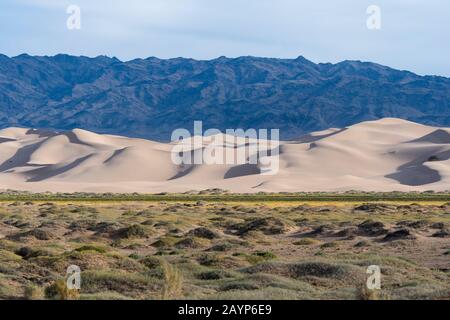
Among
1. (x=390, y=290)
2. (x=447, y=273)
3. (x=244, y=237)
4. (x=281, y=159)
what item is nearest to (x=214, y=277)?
(x=390, y=290)

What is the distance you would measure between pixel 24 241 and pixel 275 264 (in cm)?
1453

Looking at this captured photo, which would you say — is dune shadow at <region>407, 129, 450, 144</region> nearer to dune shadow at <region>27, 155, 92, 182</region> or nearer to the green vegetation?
dune shadow at <region>27, 155, 92, 182</region>

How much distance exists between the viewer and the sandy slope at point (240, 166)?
410 feet

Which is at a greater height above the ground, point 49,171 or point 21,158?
point 21,158

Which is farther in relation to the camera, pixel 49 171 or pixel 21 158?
pixel 21 158

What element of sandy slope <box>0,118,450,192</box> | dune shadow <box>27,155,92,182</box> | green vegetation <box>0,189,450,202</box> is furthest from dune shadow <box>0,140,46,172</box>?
green vegetation <box>0,189,450,202</box>

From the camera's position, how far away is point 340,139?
178500 mm

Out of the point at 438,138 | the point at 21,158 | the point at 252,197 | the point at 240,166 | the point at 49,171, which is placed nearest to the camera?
the point at 252,197

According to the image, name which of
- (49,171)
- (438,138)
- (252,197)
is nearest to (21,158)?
(49,171)

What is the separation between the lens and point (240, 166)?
15225 cm

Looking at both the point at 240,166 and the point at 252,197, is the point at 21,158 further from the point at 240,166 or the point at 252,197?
the point at 252,197

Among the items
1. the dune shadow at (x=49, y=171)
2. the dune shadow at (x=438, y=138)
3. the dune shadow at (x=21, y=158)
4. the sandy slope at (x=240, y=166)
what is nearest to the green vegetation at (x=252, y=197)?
the sandy slope at (x=240, y=166)

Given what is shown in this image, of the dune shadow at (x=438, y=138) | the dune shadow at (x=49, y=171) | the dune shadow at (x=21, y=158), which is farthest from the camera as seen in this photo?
the dune shadow at (x=21, y=158)

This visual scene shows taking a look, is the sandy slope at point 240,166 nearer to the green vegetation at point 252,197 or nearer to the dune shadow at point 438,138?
the dune shadow at point 438,138
